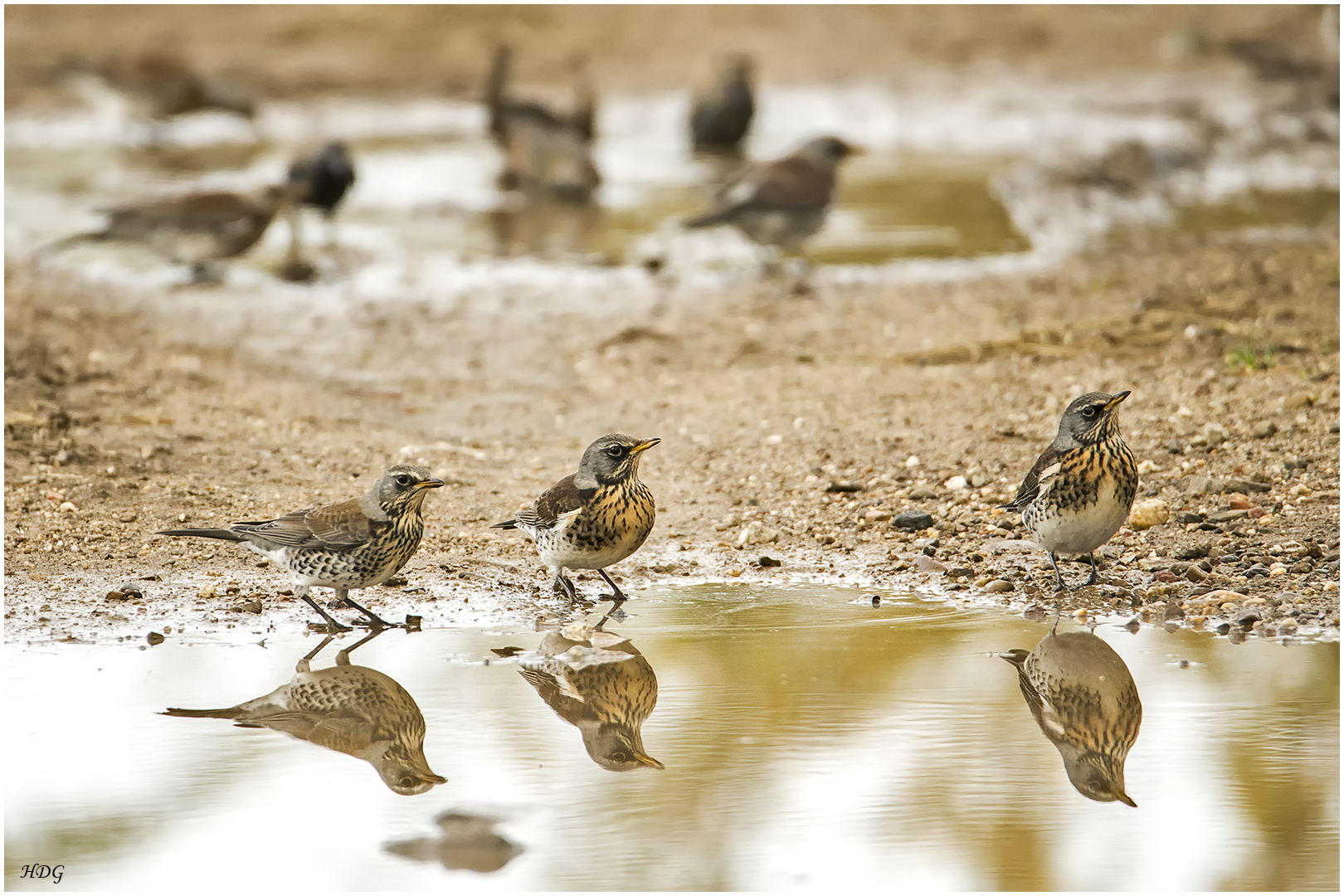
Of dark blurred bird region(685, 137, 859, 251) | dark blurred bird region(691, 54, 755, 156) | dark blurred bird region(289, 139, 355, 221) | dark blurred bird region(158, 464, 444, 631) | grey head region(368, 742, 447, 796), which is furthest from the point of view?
dark blurred bird region(691, 54, 755, 156)

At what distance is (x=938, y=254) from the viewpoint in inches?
479

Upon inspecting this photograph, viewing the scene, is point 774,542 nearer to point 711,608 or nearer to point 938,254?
point 711,608

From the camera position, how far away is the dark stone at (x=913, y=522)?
268 inches

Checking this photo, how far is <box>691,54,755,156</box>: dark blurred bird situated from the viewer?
1720cm

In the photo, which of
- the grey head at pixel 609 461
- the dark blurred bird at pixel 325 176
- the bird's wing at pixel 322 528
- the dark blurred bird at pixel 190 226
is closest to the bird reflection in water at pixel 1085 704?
the grey head at pixel 609 461

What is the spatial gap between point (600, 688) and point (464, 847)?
1205mm

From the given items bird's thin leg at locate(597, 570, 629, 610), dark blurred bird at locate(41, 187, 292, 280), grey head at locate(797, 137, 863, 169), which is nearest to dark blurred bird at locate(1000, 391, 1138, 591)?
bird's thin leg at locate(597, 570, 629, 610)

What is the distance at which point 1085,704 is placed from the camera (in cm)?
495

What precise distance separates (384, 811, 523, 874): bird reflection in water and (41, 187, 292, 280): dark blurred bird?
8.64 m

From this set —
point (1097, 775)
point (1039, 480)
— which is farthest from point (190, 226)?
point (1097, 775)

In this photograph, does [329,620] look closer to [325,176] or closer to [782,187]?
[782,187]

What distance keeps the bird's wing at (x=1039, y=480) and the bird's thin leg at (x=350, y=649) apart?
2.62 m

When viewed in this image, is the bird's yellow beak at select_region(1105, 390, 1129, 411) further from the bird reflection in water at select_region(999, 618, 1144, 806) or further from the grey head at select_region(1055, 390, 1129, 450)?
the bird reflection in water at select_region(999, 618, 1144, 806)

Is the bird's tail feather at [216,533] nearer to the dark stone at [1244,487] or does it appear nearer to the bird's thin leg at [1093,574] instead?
the bird's thin leg at [1093,574]
